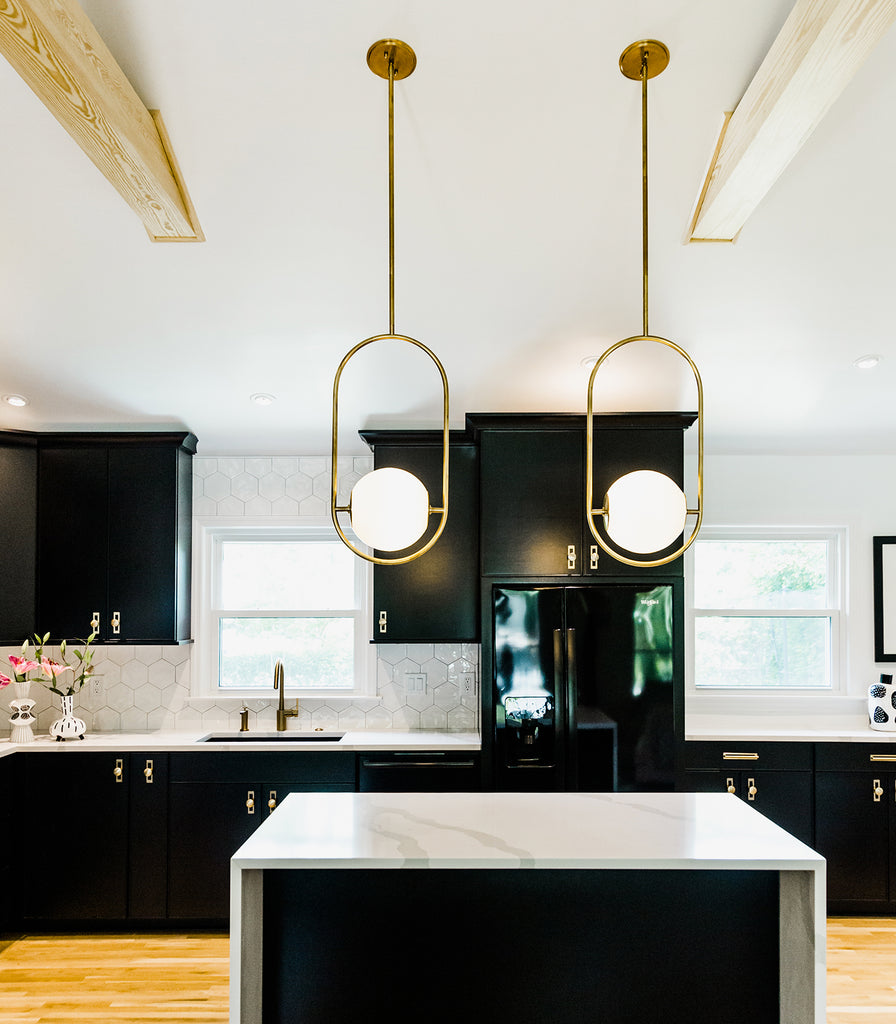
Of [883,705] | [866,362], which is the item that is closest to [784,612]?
[883,705]

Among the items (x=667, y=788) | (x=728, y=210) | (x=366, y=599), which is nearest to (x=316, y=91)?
(x=728, y=210)

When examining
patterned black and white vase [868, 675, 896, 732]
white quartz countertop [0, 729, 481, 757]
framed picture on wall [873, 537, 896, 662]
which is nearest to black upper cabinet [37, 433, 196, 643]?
white quartz countertop [0, 729, 481, 757]

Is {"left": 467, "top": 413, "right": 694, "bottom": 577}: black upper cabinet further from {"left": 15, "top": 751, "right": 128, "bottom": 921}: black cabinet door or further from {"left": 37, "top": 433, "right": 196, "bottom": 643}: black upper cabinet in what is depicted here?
{"left": 15, "top": 751, "right": 128, "bottom": 921}: black cabinet door

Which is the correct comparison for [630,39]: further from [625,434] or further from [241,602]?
[241,602]

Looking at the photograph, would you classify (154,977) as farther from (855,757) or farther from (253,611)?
(855,757)

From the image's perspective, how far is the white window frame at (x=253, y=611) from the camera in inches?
177

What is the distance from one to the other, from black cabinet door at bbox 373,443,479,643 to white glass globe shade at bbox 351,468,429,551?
7.39ft

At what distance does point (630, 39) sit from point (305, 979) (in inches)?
108

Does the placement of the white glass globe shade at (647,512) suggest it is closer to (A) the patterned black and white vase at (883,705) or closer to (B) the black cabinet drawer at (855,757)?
(B) the black cabinet drawer at (855,757)

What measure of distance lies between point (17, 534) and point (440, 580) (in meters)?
2.19

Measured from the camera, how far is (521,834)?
2.24 meters

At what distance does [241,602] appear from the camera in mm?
4605

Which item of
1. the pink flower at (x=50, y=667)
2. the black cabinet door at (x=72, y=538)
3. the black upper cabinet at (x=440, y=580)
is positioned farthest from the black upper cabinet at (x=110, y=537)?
the black upper cabinet at (x=440, y=580)

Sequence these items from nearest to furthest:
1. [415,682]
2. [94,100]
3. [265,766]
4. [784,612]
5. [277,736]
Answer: [94,100]
[265,766]
[277,736]
[415,682]
[784,612]
